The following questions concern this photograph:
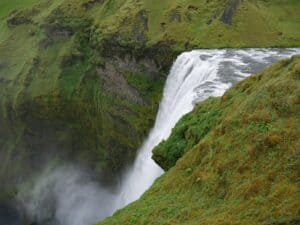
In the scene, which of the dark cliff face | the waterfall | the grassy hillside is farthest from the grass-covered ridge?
the dark cliff face

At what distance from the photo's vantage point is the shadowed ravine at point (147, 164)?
34906 millimetres

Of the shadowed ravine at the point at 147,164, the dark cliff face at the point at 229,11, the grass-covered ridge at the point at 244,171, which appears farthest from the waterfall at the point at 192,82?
the grass-covered ridge at the point at 244,171

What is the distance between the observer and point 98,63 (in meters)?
61.2

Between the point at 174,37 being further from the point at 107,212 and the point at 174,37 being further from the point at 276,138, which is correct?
the point at 276,138

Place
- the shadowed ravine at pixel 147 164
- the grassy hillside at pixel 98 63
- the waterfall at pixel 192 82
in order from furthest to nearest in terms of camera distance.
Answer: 1. the grassy hillside at pixel 98 63
2. the shadowed ravine at pixel 147 164
3. the waterfall at pixel 192 82

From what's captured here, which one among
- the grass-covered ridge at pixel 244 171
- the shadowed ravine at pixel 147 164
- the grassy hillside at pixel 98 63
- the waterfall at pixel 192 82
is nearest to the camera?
the grass-covered ridge at pixel 244 171

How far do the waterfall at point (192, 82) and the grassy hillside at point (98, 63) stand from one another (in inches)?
198

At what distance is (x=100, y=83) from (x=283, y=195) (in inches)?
1922

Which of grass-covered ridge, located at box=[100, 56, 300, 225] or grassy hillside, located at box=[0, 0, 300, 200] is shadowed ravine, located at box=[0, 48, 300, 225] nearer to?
grassy hillside, located at box=[0, 0, 300, 200]

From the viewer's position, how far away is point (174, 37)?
171 ft

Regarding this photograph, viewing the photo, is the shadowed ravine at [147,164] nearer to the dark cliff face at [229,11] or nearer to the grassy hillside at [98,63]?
the grassy hillside at [98,63]

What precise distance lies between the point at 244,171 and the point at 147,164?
2341cm

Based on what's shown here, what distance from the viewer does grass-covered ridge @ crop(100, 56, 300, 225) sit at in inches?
581

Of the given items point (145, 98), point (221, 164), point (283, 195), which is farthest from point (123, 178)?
point (283, 195)
